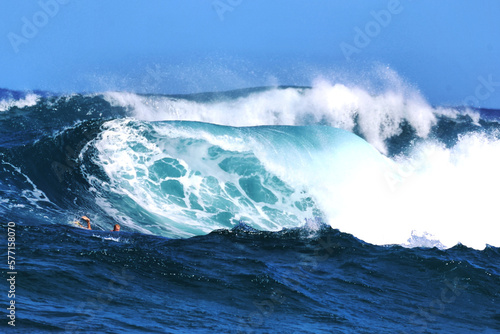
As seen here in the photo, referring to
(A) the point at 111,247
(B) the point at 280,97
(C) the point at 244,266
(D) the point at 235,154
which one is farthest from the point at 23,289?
(B) the point at 280,97

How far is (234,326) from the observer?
288 inches

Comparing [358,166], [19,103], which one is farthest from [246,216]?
[19,103]

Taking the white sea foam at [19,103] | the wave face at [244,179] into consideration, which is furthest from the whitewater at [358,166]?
the white sea foam at [19,103]

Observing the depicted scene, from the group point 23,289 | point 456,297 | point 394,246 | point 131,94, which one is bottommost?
point 23,289

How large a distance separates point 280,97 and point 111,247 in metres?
18.5

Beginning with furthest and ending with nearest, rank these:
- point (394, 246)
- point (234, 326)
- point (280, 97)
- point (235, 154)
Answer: point (280, 97) < point (235, 154) < point (394, 246) < point (234, 326)

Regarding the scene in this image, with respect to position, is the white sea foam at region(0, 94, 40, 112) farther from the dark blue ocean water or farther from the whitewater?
the whitewater

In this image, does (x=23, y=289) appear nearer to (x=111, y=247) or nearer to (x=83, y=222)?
(x=111, y=247)

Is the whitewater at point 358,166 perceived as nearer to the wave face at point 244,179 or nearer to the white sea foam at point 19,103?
the wave face at point 244,179

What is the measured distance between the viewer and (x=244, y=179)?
1770 cm

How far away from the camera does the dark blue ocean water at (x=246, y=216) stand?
317 inches

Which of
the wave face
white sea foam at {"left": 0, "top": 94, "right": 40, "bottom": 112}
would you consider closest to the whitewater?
the wave face

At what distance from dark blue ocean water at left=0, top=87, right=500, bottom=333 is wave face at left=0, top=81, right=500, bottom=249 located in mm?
64

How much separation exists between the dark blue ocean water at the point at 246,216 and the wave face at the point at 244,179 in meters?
0.06
